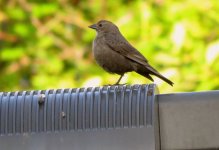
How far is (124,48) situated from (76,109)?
2606mm

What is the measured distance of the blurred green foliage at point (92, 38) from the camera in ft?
23.4

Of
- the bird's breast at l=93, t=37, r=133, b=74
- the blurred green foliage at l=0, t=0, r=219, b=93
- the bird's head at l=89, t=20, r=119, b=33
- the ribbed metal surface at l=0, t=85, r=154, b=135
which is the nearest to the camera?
the ribbed metal surface at l=0, t=85, r=154, b=135

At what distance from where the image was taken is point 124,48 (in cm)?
618

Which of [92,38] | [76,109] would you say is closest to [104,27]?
[92,38]

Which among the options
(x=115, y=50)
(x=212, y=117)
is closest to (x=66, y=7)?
(x=115, y=50)

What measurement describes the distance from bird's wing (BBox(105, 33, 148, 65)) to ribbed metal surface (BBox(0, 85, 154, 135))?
2204mm

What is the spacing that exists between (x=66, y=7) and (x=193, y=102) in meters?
4.83

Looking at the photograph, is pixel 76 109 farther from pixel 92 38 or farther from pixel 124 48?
pixel 92 38

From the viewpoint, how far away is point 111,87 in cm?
371

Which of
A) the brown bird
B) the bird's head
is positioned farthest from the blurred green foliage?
the brown bird

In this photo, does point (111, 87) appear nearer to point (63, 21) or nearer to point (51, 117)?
point (51, 117)

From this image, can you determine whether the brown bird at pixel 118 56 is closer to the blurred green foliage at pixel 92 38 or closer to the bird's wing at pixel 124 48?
the bird's wing at pixel 124 48

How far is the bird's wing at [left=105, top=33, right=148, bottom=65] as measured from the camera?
19.6 ft

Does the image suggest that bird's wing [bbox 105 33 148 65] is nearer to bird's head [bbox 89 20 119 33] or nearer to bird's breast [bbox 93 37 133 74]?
bird's breast [bbox 93 37 133 74]
